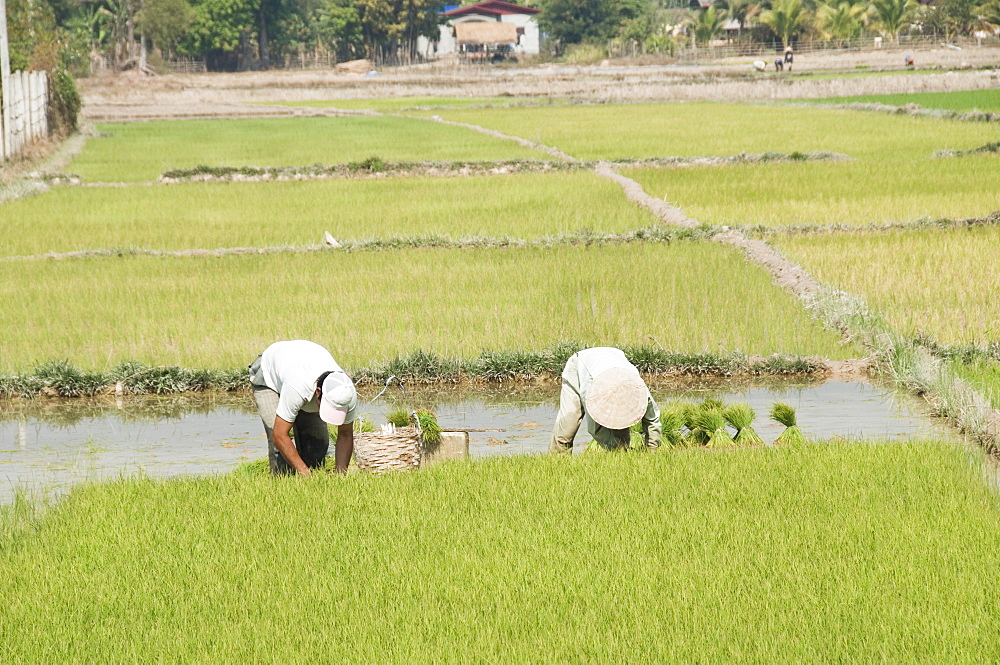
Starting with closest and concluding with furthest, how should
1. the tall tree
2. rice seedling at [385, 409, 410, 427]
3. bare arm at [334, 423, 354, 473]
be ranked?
bare arm at [334, 423, 354, 473] < rice seedling at [385, 409, 410, 427] < the tall tree

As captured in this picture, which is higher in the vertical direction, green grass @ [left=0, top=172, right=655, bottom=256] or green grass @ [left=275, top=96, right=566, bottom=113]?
green grass @ [left=275, top=96, right=566, bottom=113]

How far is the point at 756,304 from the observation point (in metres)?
9.18

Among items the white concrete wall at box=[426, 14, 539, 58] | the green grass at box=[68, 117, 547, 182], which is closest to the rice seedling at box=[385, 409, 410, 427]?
the green grass at box=[68, 117, 547, 182]

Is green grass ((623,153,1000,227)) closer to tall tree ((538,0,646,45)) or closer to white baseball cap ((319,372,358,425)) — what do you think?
white baseball cap ((319,372,358,425))

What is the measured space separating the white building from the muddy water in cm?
5721

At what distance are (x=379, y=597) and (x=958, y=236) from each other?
8.97m

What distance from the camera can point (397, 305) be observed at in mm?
9531

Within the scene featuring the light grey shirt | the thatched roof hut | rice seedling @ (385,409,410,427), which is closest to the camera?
the light grey shirt

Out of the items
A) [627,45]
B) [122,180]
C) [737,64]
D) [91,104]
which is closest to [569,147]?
[122,180]

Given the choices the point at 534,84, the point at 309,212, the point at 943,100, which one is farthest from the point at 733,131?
the point at 534,84

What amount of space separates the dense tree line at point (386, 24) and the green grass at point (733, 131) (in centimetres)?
2388

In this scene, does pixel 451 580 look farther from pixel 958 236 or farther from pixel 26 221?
pixel 26 221

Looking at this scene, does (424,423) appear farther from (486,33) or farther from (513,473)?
(486,33)

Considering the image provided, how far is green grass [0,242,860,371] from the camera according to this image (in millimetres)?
8336
